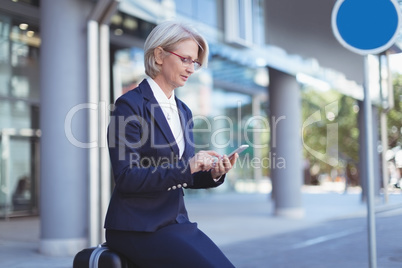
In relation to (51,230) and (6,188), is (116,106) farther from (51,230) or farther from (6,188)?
(6,188)

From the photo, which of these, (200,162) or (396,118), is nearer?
(200,162)

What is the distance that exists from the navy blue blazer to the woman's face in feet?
0.32

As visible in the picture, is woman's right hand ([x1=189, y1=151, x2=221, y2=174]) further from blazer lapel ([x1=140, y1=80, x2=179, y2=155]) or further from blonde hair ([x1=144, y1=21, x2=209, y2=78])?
blonde hair ([x1=144, y1=21, x2=209, y2=78])

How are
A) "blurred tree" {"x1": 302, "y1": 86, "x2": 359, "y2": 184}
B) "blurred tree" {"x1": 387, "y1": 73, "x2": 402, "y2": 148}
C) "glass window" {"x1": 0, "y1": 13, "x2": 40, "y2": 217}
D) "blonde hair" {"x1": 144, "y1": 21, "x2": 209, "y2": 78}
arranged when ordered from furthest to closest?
"blurred tree" {"x1": 302, "y1": 86, "x2": 359, "y2": 184}, "glass window" {"x1": 0, "y1": 13, "x2": 40, "y2": 217}, "blurred tree" {"x1": 387, "y1": 73, "x2": 402, "y2": 148}, "blonde hair" {"x1": 144, "y1": 21, "x2": 209, "y2": 78}

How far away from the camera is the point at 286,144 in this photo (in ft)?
42.9

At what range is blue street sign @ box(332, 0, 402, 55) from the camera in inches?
164

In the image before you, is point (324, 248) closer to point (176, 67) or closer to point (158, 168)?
point (176, 67)

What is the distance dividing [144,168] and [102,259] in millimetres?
397

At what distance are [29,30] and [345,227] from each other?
27.8 ft

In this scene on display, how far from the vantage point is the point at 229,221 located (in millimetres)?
12109

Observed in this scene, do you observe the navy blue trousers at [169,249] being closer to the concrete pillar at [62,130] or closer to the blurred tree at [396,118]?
the blurred tree at [396,118]

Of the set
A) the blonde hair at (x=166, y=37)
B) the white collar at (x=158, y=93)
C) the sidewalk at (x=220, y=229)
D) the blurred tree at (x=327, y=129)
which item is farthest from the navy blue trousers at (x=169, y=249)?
the blurred tree at (x=327, y=129)

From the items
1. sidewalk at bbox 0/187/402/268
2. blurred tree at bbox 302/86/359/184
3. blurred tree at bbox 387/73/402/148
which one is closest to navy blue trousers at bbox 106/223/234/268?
sidewalk at bbox 0/187/402/268

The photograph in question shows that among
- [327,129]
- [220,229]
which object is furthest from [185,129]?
[327,129]
